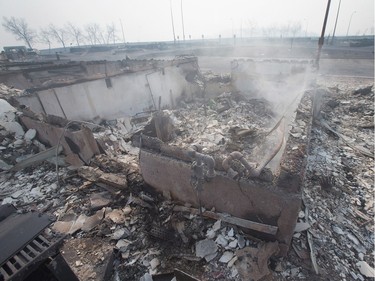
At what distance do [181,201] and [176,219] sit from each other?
345 millimetres

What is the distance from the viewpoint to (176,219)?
3279 millimetres

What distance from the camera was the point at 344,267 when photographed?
277 cm

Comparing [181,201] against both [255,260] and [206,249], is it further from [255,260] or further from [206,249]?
[255,260]

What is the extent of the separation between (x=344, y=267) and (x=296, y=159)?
1583 millimetres

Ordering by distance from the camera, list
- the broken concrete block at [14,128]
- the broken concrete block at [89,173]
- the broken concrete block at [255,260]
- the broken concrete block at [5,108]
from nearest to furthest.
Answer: the broken concrete block at [255,260]
the broken concrete block at [89,173]
the broken concrete block at [14,128]
the broken concrete block at [5,108]

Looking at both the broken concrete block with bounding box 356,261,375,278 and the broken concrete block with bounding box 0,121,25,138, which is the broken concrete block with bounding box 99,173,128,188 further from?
the broken concrete block with bounding box 356,261,375,278

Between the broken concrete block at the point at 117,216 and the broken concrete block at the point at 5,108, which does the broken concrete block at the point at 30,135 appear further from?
the broken concrete block at the point at 117,216

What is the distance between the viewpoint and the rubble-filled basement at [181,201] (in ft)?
8.48

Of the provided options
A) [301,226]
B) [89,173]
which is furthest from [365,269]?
[89,173]

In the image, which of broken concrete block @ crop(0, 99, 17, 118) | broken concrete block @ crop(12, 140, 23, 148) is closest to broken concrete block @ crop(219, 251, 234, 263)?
broken concrete block @ crop(12, 140, 23, 148)

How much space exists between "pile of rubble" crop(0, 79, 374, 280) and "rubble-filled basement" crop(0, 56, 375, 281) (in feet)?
0.06

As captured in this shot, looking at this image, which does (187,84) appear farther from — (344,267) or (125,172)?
(344,267)

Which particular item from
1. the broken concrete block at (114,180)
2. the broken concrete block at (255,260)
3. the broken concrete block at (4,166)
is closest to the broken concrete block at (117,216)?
the broken concrete block at (114,180)

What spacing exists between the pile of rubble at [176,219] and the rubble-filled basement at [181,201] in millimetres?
18
